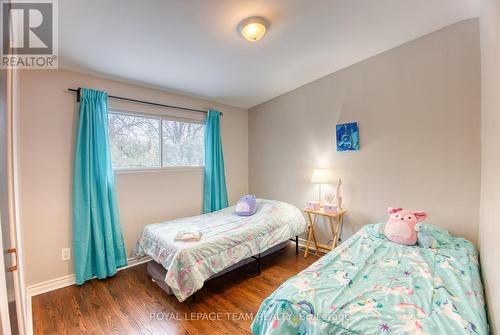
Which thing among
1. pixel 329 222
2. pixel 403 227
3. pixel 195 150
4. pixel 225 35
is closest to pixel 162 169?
pixel 195 150

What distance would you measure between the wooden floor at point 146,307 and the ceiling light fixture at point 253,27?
2474 millimetres

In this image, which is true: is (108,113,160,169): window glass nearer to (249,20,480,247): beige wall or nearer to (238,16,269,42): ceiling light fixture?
(238,16,269,42): ceiling light fixture

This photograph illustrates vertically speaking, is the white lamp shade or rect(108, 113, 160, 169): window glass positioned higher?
rect(108, 113, 160, 169): window glass

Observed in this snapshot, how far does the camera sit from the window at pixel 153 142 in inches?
108

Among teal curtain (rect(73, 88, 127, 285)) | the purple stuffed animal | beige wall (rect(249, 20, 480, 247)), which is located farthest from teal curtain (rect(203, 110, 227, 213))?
teal curtain (rect(73, 88, 127, 285))

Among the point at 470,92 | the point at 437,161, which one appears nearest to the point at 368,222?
the point at 437,161

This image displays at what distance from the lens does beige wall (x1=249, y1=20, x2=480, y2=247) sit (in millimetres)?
2193

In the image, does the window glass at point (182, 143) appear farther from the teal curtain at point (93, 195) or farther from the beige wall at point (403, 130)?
the beige wall at point (403, 130)

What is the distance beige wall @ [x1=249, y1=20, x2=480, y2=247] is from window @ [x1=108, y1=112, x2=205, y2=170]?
154 centimetres

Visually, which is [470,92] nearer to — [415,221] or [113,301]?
[415,221]

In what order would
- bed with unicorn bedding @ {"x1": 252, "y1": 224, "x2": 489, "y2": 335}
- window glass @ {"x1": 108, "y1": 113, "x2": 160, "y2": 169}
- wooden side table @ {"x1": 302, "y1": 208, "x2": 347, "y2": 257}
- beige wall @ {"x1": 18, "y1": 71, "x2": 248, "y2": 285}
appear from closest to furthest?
1. bed with unicorn bedding @ {"x1": 252, "y1": 224, "x2": 489, "y2": 335}
2. beige wall @ {"x1": 18, "y1": 71, "x2": 248, "y2": 285}
3. window glass @ {"x1": 108, "y1": 113, "x2": 160, "y2": 169}
4. wooden side table @ {"x1": 302, "y1": 208, "x2": 347, "y2": 257}

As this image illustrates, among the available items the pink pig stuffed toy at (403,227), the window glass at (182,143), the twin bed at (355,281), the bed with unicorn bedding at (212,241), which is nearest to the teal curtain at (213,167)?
the window glass at (182,143)

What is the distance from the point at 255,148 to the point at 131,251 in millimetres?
2533

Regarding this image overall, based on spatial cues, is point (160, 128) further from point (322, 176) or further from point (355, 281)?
point (355, 281)
